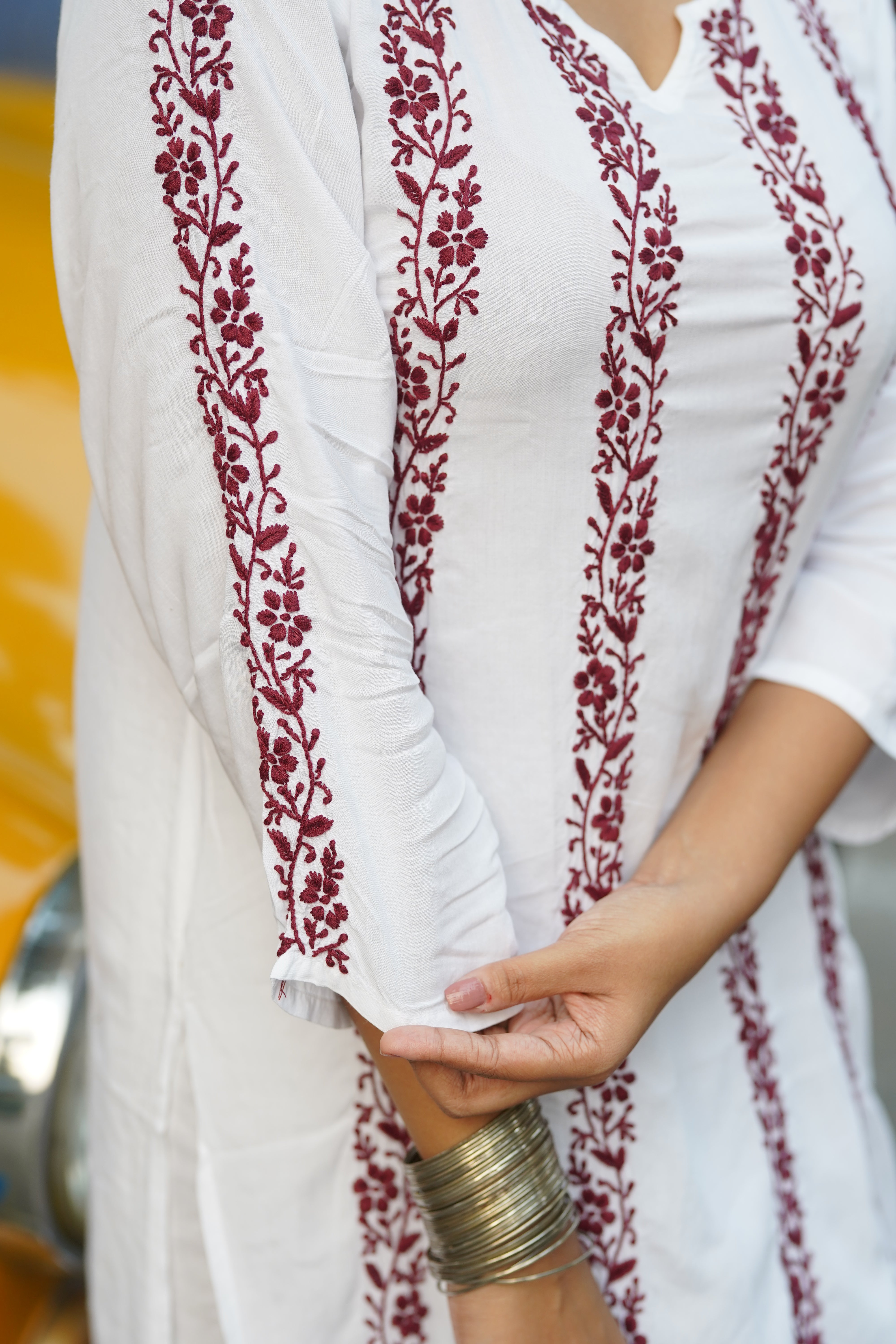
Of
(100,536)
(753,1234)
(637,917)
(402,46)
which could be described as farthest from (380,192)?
(753,1234)

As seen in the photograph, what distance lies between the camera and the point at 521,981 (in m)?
0.55

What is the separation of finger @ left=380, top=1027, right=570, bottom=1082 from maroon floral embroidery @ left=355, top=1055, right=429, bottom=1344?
0.49 ft

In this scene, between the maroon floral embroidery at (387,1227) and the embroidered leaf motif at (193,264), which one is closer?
the embroidered leaf motif at (193,264)

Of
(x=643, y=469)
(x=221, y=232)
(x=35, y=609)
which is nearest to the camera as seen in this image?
(x=221, y=232)

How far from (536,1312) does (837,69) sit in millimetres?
783

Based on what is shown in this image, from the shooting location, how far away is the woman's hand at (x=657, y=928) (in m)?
0.54

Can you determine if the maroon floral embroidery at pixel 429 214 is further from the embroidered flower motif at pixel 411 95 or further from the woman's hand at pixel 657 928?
the woman's hand at pixel 657 928

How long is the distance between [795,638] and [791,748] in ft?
0.26

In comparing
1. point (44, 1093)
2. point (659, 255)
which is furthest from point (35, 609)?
point (659, 255)

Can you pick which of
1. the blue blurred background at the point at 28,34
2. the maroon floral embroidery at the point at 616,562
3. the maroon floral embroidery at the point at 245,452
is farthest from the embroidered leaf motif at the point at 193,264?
the blue blurred background at the point at 28,34

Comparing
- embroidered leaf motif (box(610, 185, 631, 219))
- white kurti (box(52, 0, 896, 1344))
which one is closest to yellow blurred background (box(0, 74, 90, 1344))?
white kurti (box(52, 0, 896, 1344))

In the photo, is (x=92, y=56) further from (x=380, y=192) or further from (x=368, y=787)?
(x=368, y=787)

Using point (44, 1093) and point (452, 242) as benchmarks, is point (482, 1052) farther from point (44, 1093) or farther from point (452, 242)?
point (44, 1093)

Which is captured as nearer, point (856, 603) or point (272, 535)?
point (272, 535)
